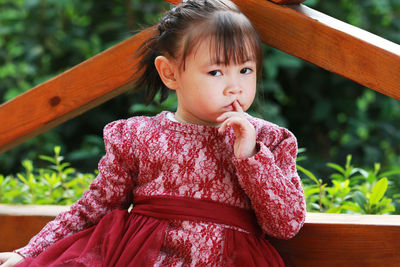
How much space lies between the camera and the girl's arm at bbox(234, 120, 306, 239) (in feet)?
3.85

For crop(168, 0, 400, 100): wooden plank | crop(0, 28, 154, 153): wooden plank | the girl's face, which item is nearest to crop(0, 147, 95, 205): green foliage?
crop(0, 28, 154, 153): wooden plank

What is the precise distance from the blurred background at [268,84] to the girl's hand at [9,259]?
5.54 feet

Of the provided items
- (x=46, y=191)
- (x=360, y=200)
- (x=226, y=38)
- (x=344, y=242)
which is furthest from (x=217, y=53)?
(x=46, y=191)

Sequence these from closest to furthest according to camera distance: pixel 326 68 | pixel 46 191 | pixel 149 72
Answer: pixel 326 68
pixel 149 72
pixel 46 191

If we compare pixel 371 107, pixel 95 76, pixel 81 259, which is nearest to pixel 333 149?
pixel 371 107

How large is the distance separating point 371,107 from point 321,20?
244cm

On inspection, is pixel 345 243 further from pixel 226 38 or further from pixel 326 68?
pixel 226 38

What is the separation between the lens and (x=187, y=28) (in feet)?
4.14

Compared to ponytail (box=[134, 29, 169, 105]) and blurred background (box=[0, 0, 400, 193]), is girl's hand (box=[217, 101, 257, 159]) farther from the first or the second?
blurred background (box=[0, 0, 400, 193])

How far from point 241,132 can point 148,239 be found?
0.34 metres

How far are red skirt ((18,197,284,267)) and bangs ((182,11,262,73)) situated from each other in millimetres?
354

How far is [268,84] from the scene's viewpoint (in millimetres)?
3139

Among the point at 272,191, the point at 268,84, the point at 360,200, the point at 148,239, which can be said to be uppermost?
the point at 272,191

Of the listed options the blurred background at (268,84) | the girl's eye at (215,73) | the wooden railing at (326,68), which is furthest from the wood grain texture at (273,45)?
the blurred background at (268,84)
